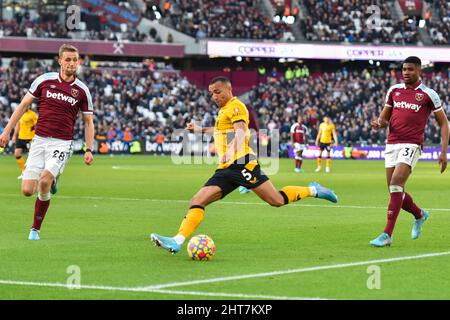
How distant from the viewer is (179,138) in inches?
2461

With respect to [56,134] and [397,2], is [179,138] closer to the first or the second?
[397,2]

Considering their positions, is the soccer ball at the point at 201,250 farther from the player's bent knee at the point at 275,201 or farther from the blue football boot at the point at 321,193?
the blue football boot at the point at 321,193

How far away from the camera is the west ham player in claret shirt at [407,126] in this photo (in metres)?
14.3

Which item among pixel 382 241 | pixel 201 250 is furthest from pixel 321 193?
pixel 201 250

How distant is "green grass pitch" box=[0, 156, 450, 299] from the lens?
391 inches

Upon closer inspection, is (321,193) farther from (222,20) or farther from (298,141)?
(222,20)

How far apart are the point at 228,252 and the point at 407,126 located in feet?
11.0

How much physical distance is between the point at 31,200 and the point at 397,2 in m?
57.0

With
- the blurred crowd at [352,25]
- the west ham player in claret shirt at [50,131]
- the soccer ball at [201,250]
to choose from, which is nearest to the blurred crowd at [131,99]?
the blurred crowd at [352,25]

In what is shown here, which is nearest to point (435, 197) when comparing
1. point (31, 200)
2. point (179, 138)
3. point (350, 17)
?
point (31, 200)

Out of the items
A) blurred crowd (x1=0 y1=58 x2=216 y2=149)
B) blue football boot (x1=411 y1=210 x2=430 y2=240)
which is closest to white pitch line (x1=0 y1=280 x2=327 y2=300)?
blue football boot (x1=411 y1=210 x2=430 y2=240)

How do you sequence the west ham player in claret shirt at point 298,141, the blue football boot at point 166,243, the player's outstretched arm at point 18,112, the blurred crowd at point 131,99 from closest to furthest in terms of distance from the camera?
the blue football boot at point 166,243
the player's outstretched arm at point 18,112
the west ham player in claret shirt at point 298,141
the blurred crowd at point 131,99

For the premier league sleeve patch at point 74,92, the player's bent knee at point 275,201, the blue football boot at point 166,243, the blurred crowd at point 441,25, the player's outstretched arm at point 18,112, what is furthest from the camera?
the blurred crowd at point 441,25

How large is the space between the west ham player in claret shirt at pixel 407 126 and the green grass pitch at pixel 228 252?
90 centimetres
